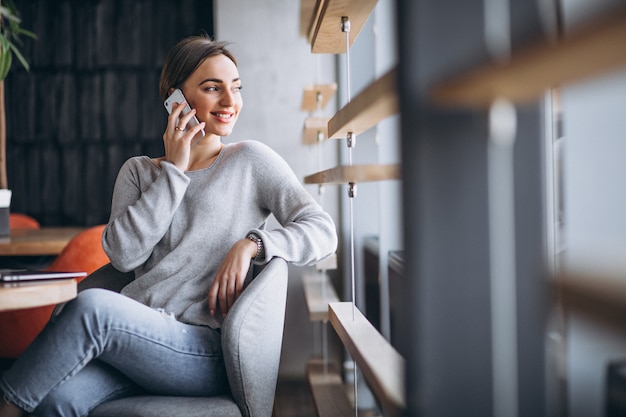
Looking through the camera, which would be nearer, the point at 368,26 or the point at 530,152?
the point at 530,152

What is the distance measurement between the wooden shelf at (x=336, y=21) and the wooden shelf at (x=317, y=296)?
0.95m

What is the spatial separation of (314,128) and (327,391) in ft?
3.78

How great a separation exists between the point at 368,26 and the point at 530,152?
2511 millimetres

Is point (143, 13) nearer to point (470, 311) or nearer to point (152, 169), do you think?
point (152, 169)

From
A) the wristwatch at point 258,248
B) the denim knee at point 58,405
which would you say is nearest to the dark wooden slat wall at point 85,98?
the wristwatch at point 258,248

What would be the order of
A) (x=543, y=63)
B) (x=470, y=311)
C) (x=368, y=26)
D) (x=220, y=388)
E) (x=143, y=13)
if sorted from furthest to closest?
(x=143, y=13) < (x=368, y=26) < (x=220, y=388) < (x=470, y=311) < (x=543, y=63)

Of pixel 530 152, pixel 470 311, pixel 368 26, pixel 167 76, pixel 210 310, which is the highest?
pixel 368 26

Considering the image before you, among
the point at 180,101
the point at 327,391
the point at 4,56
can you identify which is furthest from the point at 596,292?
the point at 4,56

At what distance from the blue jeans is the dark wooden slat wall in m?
3.42

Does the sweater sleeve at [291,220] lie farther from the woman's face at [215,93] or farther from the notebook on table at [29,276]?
the notebook on table at [29,276]

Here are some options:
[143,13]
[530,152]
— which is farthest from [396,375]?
[143,13]

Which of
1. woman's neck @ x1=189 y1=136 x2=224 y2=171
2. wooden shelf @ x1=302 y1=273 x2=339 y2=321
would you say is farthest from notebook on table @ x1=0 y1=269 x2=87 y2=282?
wooden shelf @ x1=302 y1=273 x2=339 y2=321

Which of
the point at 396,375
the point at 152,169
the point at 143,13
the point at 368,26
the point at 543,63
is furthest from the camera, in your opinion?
the point at 143,13

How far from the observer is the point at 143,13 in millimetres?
4855
